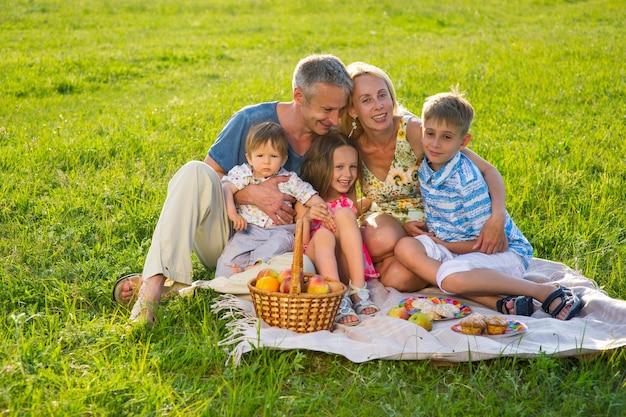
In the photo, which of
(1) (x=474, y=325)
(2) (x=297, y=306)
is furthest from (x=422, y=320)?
(2) (x=297, y=306)

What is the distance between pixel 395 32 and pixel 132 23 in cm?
664

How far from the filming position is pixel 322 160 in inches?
209

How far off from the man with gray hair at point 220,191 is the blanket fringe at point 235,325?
0.31 metres

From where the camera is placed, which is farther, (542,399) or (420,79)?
(420,79)

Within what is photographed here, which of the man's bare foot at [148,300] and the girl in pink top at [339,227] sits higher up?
the girl in pink top at [339,227]

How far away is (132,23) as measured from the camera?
63.2 ft

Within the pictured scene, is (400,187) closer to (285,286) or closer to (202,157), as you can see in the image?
(285,286)

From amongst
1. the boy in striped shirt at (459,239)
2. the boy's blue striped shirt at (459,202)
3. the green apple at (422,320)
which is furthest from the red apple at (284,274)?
the boy's blue striped shirt at (459,202)

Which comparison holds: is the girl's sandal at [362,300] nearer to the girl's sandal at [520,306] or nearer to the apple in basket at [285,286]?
the apple in basket at [285,286]

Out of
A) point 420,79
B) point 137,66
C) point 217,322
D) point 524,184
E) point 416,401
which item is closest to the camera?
point 416,401

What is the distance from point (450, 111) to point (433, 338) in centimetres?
153

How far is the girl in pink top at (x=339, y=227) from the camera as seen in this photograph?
4832 millimetres

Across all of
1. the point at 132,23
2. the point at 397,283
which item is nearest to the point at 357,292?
the point at 397,283

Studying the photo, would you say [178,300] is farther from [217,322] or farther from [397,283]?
[397,283]
